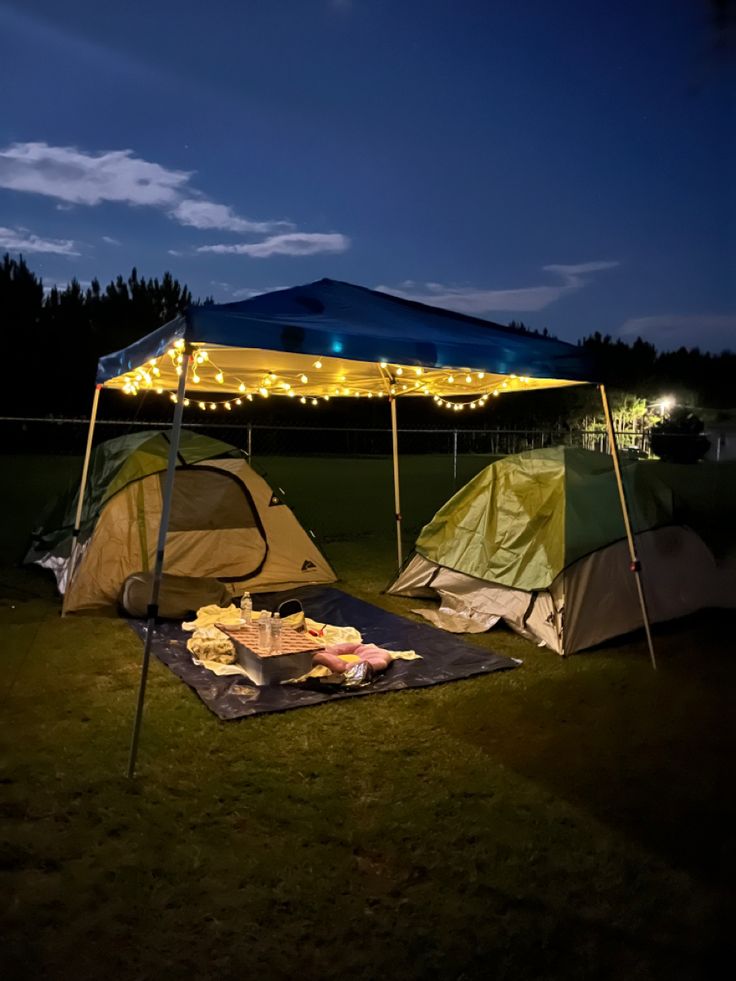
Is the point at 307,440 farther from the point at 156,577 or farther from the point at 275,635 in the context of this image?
the point at 156,577

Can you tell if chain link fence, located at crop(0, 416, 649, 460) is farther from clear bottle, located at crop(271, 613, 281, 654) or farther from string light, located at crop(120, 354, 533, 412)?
clear bottle, located at crop(271, 613, 281, 654)

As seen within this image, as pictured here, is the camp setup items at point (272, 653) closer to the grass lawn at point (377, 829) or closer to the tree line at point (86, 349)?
the grass lawn at point (377, 829)

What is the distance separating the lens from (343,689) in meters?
4.87

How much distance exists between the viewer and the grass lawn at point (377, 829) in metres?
2.49

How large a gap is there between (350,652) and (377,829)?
7.54 ft

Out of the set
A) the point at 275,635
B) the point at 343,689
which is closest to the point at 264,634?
the point at 275,635

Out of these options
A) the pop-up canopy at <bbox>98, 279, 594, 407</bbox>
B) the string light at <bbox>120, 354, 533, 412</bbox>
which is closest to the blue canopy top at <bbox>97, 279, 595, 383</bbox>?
the pop-up canopy at <bbox>98, 279, 594, 407</bbox>

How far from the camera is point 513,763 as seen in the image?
3885mm

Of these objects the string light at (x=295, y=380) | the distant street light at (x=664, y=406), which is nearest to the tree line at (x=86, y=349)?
the distant street light at (x=664, y=406)

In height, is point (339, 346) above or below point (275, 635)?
above

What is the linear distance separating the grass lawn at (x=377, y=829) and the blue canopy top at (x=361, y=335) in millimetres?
2219

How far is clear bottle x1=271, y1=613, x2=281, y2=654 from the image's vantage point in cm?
527

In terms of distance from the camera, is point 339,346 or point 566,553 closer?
point 339,346

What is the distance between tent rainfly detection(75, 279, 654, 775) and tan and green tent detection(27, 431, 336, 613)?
0.50m
